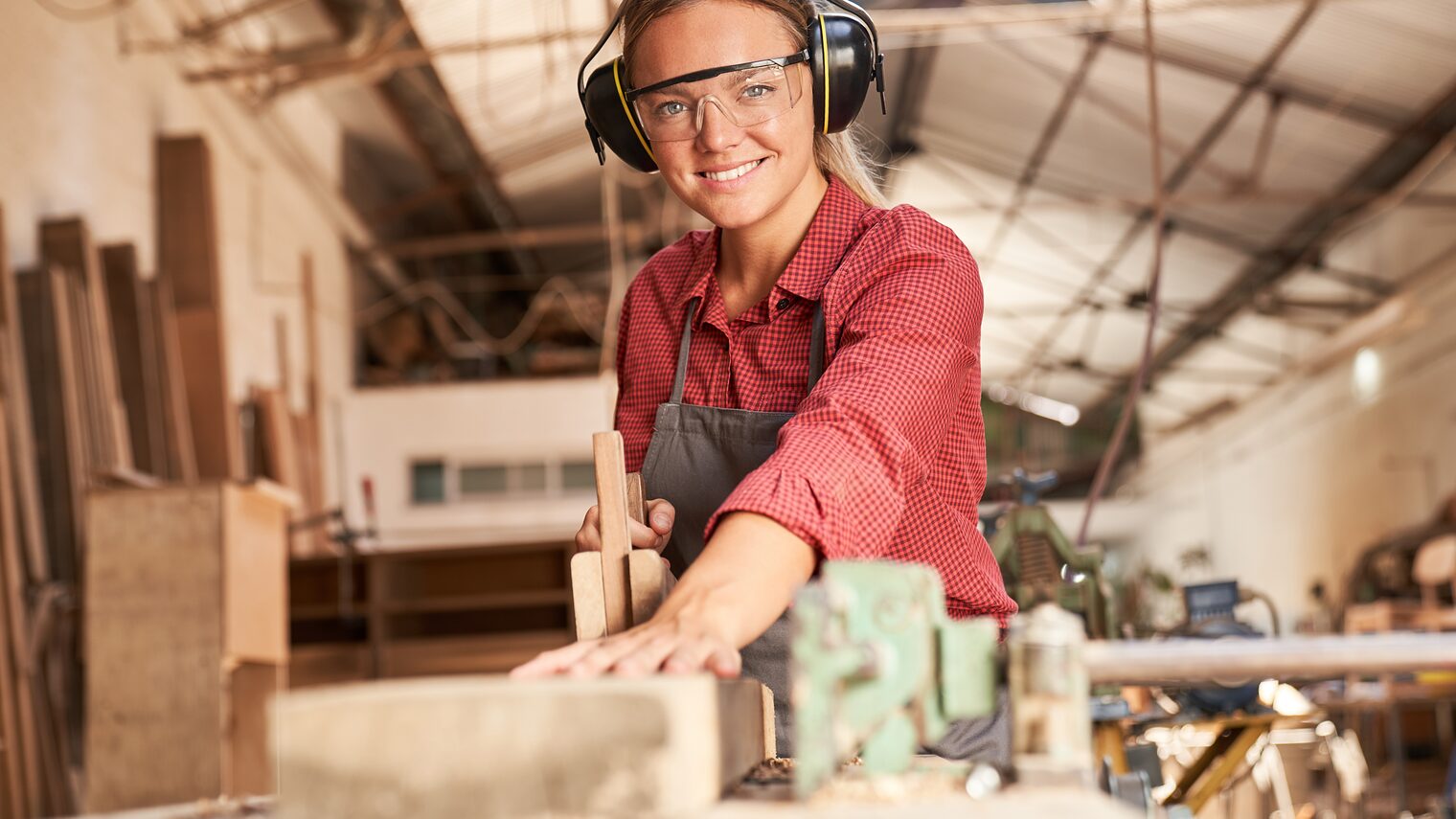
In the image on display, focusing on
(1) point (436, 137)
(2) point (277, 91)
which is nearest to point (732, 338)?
(2) point (277, 91)

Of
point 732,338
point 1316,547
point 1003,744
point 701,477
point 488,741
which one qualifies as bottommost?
point 1316,547

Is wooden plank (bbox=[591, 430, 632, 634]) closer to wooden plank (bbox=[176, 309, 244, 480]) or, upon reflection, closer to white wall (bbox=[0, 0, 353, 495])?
white wall (bbox=[0, 0, 353, 495])

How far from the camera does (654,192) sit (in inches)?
509

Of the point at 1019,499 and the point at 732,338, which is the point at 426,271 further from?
the point at 732,338

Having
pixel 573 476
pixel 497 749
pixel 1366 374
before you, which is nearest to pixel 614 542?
pixel 497 749

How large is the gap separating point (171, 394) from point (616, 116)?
207 inches

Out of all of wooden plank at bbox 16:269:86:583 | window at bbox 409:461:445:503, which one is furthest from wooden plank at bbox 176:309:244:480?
window at bbox 409:461:445:503

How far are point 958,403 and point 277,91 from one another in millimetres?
8291

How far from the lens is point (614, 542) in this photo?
123cm

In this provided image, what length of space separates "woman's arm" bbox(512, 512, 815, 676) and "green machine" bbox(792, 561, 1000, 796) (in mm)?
141

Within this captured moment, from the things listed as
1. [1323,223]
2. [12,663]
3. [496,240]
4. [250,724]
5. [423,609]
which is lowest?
[250,724]

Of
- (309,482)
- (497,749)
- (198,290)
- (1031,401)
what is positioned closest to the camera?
(497,749)

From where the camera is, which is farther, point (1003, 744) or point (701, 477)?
point (701, 477)

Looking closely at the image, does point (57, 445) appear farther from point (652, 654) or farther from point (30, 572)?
point (652, 654)
